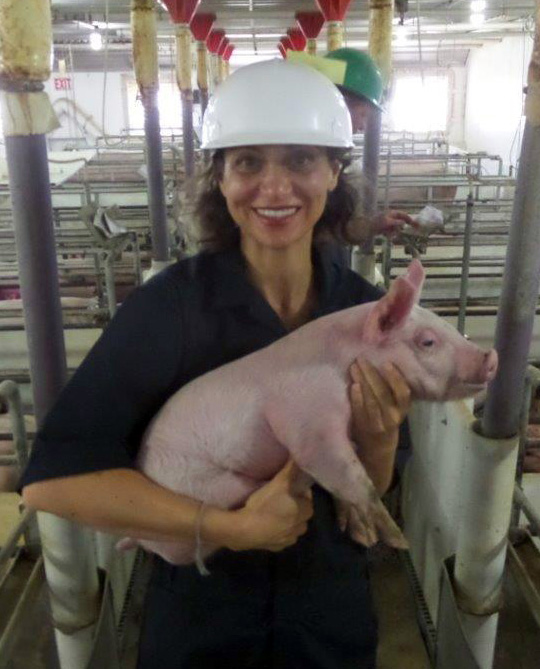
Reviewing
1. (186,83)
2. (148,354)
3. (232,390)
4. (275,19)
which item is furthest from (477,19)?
(148,354)

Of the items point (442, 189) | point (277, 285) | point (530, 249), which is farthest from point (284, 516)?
point (442, 189)

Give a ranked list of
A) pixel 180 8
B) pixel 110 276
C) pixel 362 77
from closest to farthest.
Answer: pixel 362 77, pixel 110 276, pixel 180 8

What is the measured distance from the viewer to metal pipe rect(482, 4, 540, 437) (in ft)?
5.18

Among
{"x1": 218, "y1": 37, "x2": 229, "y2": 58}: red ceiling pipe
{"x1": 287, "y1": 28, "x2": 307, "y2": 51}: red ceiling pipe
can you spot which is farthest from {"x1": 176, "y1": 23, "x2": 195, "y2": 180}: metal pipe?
{"x1": 218, "y1": 37, "x2": 229, "y2": 58}: red ceiling pipe

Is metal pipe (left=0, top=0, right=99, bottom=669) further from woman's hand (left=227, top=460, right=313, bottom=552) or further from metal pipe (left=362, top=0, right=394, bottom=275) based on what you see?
metal pipe (left=362, top=0, right=394, bottom=275)

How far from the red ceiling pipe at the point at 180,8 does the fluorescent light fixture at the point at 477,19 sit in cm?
451

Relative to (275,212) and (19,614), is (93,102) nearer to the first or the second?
(19,614)

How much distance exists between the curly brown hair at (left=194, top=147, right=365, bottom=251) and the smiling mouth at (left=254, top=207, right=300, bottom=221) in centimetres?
16

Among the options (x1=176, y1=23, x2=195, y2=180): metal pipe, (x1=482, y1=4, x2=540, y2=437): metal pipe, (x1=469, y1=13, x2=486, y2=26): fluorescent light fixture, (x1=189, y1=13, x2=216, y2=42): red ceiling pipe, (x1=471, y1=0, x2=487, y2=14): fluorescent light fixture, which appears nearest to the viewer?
(x1=482, y1=4, x2=540, y2=437): metal pipe

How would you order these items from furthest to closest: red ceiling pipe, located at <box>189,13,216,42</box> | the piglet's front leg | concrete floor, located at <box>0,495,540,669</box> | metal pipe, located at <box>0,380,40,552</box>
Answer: red ceiling pipe, located at <box>189,13,216,42</box> < concrete floor, located at <box>0,495,540,669</box> < metal pipe, located at <box>0,380,40,552</box> < the piglet's front leg

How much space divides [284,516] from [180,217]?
74cm

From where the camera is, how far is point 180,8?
5398 mm

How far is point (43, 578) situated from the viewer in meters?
2.49

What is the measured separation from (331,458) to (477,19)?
9366mm
